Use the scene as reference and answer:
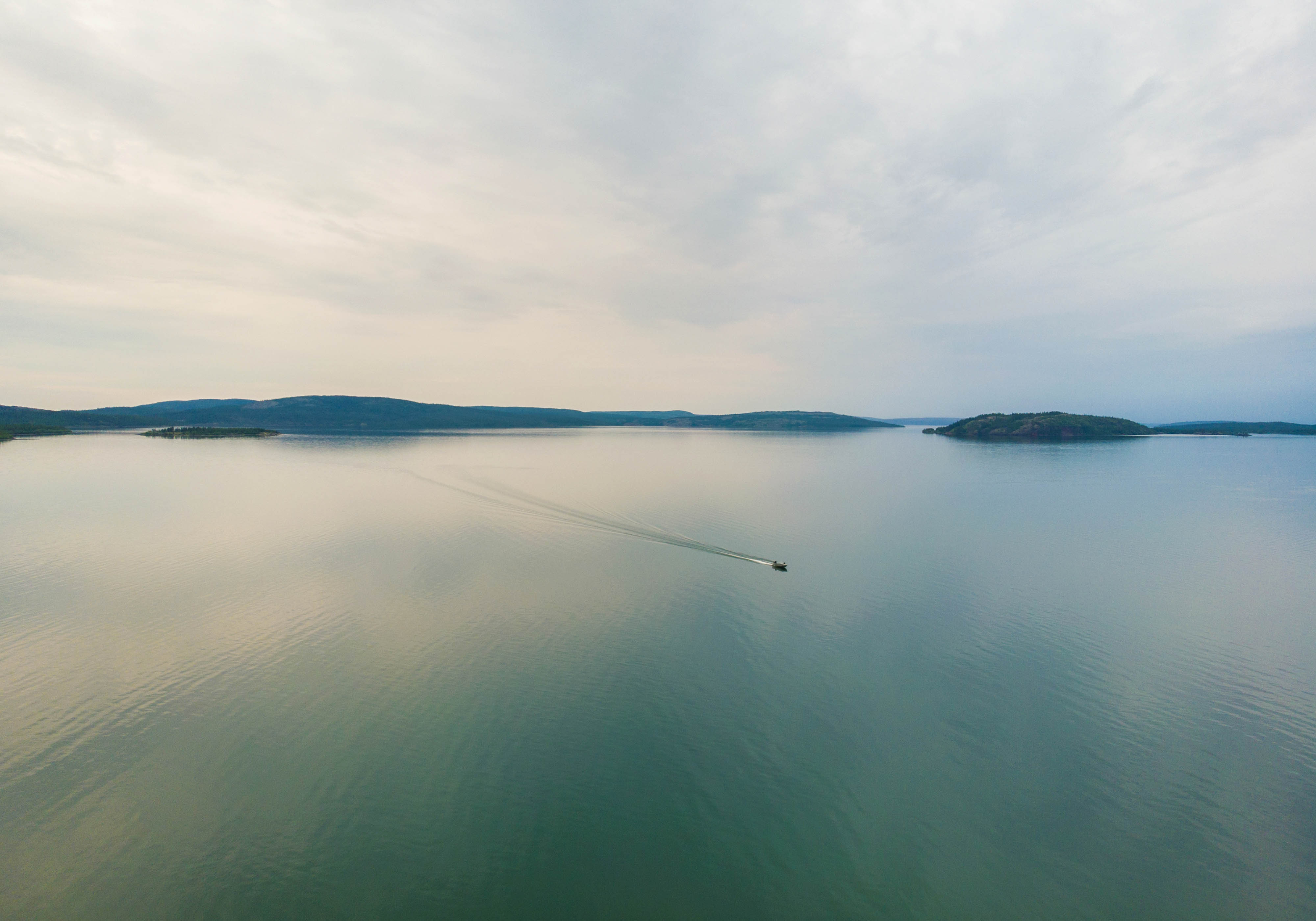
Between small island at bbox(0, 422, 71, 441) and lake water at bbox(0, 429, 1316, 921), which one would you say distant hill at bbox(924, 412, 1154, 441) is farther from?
small island at bbox(0, 422, 71, 441)

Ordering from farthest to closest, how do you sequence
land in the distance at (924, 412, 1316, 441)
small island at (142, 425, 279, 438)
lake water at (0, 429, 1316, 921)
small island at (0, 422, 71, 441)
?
1. land in the distance at (924, 412, 1316, 441)
2. small island at (142, 425, 279, 438)
3. small island at (0, 422, 71, 441)
4. lake water at (0, 429, 1316, 921)

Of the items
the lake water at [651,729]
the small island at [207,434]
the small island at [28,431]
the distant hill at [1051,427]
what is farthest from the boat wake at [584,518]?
the distant hill at [1051,427]

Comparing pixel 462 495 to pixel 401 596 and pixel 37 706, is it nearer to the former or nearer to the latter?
pixel 401 596

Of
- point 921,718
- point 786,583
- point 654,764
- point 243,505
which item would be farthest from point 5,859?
point 243,505

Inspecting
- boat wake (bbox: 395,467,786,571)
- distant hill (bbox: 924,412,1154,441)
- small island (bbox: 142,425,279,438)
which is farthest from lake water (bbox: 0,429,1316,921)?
distant hill (bbox: 924,412,1154,441)

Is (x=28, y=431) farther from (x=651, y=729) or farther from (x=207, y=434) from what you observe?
(x=651, y=729)

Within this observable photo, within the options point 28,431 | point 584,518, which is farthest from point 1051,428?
point 28,431
